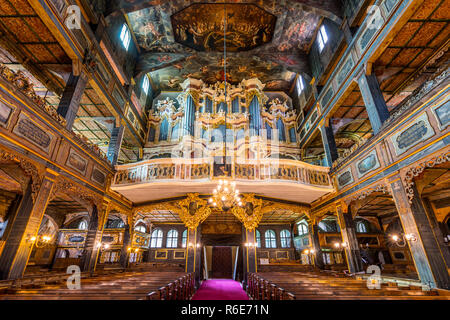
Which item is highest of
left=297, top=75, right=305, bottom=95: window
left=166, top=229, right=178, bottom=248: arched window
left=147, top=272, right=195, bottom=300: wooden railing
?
left=297, top=75, right=305, bottom=95: window

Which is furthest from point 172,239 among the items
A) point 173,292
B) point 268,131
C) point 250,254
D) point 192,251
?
point 173,292

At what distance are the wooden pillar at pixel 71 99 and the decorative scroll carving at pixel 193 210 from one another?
664 centimetres

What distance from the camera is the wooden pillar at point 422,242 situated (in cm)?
606

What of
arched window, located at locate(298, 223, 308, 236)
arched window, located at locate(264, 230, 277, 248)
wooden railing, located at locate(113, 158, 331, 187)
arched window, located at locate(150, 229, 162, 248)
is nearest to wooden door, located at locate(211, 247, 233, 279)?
arched window, located at locate(264, 230, 277, 248)

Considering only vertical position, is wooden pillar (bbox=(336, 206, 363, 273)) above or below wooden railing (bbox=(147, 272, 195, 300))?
above

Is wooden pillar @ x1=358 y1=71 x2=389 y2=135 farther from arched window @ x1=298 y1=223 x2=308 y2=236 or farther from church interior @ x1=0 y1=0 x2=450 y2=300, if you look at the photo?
arched window @ x1=298 y1=223 x2=308 y2=236

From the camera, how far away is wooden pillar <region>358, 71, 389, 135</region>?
27.4 ft

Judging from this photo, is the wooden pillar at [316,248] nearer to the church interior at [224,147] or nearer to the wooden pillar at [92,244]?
the church interior at [224,147]

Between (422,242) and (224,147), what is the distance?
8.01m

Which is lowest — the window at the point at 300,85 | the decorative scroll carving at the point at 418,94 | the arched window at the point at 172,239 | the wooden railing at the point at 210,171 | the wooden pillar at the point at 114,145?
the arched window at the point at 172,239

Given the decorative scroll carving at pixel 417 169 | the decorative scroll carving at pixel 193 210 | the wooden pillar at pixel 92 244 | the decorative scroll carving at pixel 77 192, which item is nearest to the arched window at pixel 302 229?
the decorative scroll carving at pixel 193 210

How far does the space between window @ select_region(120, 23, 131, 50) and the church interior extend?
30 centimetres

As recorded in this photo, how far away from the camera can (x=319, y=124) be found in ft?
42.9

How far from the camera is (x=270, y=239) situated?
19469mm
